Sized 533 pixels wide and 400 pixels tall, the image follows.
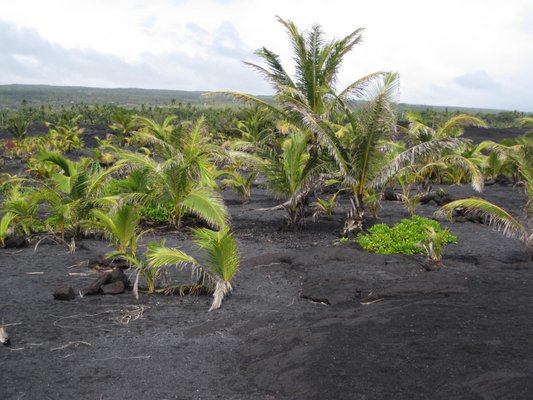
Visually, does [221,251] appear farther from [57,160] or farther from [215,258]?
[57,160]

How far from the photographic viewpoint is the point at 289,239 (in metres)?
10.9

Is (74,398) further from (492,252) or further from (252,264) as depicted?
(492,252)

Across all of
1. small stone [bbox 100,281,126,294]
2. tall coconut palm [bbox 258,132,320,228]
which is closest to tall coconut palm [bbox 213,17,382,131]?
tall coconut palm [bbox 258,132,320,228]

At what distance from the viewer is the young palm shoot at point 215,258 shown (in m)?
6.63

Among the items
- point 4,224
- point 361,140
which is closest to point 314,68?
point 361,140

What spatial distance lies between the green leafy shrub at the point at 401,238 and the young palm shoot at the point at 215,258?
3007mm

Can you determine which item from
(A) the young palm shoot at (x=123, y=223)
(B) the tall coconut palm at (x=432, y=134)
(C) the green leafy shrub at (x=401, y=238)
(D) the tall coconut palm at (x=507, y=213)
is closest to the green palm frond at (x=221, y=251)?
(A) the young palm shoot at (x=123, y=223)

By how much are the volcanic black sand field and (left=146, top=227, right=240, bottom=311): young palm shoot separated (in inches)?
9.5

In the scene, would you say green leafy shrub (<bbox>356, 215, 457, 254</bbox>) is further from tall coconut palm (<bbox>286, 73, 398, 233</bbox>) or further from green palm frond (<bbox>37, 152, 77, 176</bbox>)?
green palm frond (<bbox>37, 152, 77, 176</bbox>)

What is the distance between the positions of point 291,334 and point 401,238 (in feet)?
13.9

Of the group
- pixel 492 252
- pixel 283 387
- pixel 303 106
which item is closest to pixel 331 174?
pixel 303 106

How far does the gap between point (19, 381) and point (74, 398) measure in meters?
0.65

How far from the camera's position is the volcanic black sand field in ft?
14.4

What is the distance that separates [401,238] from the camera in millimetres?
9117
